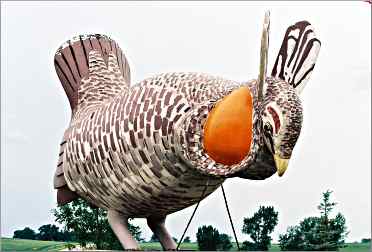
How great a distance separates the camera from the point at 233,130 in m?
4.50

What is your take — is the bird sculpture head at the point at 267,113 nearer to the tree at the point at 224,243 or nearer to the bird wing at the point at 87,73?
the bird wing at the point at 87,73

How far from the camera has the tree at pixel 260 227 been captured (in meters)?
9.48

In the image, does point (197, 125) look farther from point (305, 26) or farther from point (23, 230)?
point (23, 230)

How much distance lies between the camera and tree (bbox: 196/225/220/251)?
8.14 meters

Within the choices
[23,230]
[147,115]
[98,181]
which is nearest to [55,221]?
[23,230]

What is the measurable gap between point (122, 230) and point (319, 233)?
5585mm

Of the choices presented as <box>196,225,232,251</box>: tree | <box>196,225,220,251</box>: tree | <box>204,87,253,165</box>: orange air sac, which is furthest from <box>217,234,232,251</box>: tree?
<box>204,87,253,165</box>: orange air sac

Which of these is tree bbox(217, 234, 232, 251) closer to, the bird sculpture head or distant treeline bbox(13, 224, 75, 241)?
distant treeline bbox(13, 224, 75, 241)

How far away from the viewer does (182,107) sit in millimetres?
4809

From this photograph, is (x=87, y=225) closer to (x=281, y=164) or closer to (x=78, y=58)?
(x=78, y=58)

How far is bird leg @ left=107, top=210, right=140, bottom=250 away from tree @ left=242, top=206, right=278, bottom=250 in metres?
4.21

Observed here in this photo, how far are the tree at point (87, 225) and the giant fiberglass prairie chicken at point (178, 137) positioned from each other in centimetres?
331

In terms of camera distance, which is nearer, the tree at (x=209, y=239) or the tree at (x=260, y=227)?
the tree at (x=209, y=239)

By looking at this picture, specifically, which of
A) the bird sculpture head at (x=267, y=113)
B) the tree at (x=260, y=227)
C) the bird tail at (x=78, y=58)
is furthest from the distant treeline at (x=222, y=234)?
the bird sculpture head at (x=267, y=113)
